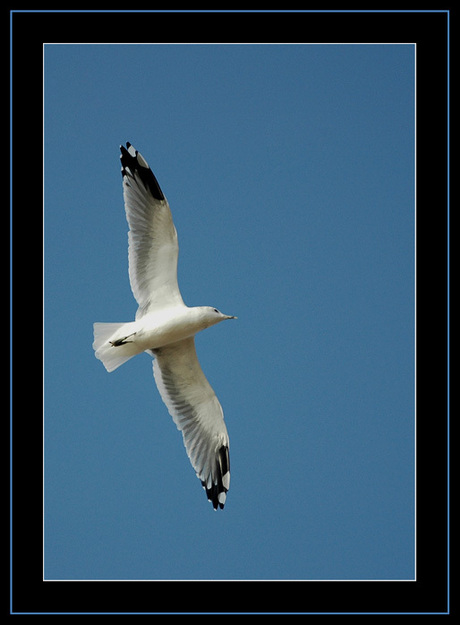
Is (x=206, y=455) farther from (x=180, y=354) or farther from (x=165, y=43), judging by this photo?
(x=165, y=43)

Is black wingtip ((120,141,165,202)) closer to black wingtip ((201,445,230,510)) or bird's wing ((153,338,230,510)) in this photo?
bird's wing ((153,338,230,510))

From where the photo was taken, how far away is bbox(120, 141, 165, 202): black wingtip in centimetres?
512

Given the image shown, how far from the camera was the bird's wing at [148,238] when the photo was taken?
511cm

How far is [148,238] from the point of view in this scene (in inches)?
203

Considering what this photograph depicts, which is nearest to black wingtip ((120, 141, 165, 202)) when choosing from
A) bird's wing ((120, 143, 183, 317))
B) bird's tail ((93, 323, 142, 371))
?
bird's wing ((120, 143, 183, 317))

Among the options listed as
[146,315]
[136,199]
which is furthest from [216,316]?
[136,199]

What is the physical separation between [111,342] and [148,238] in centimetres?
77

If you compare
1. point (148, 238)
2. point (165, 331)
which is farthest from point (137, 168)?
point (165, 331)

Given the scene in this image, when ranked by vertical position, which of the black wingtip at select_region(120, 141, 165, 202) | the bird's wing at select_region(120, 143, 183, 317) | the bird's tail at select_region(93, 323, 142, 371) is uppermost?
the black wingtip at select_region(120, 141, 165, 202)

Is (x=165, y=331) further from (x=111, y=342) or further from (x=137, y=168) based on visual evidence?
(x=137, y=168)

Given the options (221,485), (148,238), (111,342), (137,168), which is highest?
(137,168)
